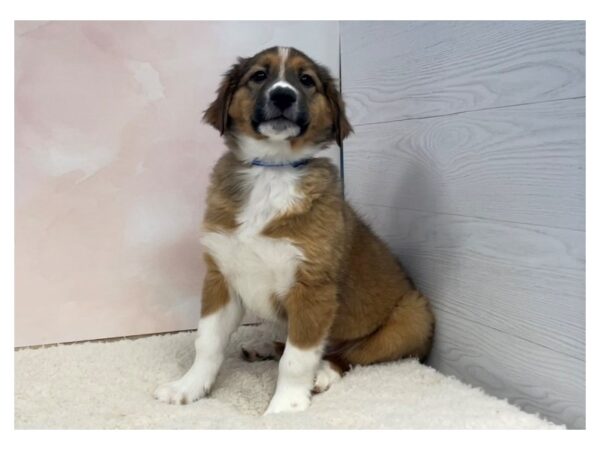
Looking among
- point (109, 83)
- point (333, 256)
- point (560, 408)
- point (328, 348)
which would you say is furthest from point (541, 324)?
point (109, 83)

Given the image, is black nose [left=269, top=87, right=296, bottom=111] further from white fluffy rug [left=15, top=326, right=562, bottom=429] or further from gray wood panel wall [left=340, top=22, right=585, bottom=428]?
white fluffy rug [left=15, top=326, right=562, bottom=429]

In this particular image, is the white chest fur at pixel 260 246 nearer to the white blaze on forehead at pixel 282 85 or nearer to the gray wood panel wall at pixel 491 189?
the white blaze on forehead at pixel 282 85

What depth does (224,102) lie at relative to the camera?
244 cm

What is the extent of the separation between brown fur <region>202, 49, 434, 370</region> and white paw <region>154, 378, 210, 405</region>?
0.98 feet

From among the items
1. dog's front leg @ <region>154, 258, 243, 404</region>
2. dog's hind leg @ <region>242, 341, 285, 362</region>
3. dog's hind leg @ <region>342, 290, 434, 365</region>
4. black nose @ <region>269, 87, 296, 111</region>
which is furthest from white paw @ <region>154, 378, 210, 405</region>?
black nose @ <region>269, 87, 296, 111</region>

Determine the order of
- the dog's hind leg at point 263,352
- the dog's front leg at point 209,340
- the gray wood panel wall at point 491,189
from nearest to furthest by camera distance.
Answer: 1. the gray wood panel wall at point 491,189
2. the dog's front leg at point 209,340
3. the dog's hind leg at point 263,352

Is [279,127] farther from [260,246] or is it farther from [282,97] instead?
[260,246]

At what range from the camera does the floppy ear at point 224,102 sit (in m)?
2.44

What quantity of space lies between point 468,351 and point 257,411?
0.92 m

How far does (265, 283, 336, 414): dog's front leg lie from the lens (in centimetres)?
230

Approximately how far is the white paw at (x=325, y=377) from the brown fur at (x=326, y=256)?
87 mm

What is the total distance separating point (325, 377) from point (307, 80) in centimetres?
122

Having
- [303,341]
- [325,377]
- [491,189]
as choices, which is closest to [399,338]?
[325,377]

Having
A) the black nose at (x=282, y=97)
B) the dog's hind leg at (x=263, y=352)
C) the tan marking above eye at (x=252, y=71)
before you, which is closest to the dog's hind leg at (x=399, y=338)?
the dog's hind leg at (x=263, y=352)
